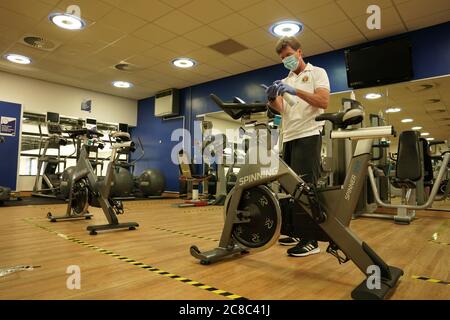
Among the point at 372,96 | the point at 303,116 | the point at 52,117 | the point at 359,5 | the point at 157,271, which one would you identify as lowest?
the point at 157,271

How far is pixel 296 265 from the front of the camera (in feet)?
6.66

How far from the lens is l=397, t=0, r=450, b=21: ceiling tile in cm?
405

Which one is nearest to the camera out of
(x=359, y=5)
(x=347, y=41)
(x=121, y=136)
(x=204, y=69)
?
(x=121, y=136)

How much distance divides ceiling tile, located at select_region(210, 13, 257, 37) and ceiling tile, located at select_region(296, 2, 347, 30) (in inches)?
30.0

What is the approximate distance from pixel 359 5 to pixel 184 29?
254 centimetres

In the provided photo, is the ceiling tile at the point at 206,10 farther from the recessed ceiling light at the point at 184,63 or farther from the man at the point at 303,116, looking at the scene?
the man at the point at 303,116

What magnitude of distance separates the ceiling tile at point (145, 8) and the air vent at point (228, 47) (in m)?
1.27

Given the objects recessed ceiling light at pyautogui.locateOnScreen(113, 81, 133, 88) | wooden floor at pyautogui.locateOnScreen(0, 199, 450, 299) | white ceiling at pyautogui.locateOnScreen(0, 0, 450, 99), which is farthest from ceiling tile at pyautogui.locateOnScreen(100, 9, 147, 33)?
wooden floor at pyautogui.locateOnScreen(0, 199, 450, 299)

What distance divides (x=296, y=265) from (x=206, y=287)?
71 cm

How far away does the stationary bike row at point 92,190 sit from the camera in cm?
327

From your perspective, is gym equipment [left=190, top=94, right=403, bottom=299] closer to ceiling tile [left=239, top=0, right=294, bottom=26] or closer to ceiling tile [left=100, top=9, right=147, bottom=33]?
ceiling tile [left=239, top=0, right=294, bottom=26]

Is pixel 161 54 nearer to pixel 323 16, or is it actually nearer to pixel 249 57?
pixel 249 57

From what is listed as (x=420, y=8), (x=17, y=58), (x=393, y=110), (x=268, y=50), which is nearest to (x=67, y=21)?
(x=17, y=58)

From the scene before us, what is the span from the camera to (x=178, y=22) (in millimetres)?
4691
